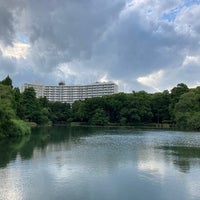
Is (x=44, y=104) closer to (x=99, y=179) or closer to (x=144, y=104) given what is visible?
(x=144, y=104)

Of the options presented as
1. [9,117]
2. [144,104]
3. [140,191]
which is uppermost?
[144,104]

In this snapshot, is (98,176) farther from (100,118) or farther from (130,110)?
(100,118)

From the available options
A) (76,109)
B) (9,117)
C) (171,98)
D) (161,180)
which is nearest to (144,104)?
(171,98)

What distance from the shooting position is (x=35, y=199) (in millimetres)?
14664

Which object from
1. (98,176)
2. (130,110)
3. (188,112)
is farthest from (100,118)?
(98,176)

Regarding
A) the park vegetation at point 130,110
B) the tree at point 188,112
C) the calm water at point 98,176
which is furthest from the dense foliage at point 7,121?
the tree at point 188,112

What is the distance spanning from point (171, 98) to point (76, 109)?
35.5 m

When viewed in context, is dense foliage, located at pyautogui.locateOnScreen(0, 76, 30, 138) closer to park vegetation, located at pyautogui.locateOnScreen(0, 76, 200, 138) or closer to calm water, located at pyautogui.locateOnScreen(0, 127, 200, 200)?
calm water, located at pyautogui.locateOnScreen(0, 127, 200, 200)

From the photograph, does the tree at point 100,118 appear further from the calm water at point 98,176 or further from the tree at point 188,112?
the calm water at point 98,176

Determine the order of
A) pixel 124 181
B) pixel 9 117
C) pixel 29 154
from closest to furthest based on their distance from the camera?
pixel 124 181, pixel 29 154, pixel 9 117

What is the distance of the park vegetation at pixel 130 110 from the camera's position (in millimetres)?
81312

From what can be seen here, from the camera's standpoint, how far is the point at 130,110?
10019 centimetres

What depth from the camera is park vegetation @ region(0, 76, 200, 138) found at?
8131 centimetres

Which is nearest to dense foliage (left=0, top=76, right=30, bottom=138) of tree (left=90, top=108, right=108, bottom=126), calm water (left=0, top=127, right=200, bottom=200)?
calm water (left=0, top=127, right=200, bottom=200)
